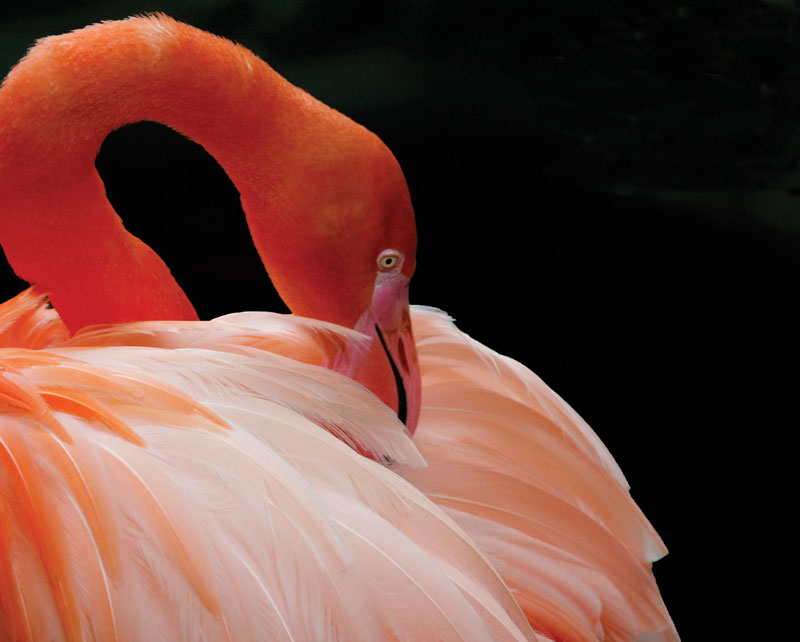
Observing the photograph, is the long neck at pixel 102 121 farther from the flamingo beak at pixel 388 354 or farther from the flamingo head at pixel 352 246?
the flamingo beak at pixel 388 354

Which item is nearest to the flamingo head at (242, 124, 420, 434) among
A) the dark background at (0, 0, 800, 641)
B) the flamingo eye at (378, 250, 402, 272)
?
the flamingo eye at (378, 250, 402, 272)

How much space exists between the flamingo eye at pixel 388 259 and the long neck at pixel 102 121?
0.10 metres

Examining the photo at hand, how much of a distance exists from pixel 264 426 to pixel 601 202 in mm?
892

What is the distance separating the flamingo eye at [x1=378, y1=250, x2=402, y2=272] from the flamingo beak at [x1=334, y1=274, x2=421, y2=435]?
0.5 inches

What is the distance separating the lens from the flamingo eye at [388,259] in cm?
90

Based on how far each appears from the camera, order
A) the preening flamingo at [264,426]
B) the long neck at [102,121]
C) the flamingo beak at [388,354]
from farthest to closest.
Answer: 1. the flamingo beak at [388,354]
2. the long neck at [102,121]
3. the preening flamingo at [264,426]

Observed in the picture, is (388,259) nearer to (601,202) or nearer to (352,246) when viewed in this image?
(352,246)

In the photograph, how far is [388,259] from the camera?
2.98 feet

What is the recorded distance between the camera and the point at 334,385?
0.83 metres

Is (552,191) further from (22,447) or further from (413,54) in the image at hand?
(22,447)

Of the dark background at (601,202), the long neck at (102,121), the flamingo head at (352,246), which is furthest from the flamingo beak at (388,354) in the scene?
the dark background at (601,202)

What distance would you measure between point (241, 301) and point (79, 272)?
0.59 metres

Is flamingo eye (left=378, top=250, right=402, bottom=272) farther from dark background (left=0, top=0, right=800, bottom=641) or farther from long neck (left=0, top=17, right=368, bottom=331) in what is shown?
dark background (left=0, top=0, right=800, bottom=641)

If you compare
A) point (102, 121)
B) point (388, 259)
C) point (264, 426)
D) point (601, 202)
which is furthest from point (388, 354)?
point (601, 202)
